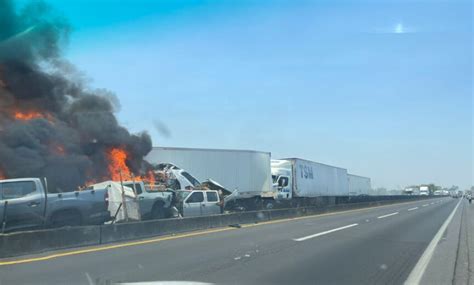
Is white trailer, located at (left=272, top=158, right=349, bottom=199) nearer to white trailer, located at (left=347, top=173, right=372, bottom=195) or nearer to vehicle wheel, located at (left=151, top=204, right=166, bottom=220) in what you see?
white trailer, located at (left=347, top=173, right=372, bottom=195)

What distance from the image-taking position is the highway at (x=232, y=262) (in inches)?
Result: 352

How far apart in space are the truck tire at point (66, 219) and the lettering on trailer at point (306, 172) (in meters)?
27.2

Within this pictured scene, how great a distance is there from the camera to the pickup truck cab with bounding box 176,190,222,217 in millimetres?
23656

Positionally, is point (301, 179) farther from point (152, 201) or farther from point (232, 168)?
point (152, 201)

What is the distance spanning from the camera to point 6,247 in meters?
12.0

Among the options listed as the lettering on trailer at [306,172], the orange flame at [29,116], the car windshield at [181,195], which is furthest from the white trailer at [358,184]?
the car windshield at [181,195]

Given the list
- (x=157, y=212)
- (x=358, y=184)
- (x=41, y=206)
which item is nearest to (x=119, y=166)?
(x=157, y=212)

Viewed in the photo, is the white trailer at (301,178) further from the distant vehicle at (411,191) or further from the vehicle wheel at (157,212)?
the distant vehicle at (411,191)

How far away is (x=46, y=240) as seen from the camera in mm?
13047

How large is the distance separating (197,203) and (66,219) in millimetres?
9206

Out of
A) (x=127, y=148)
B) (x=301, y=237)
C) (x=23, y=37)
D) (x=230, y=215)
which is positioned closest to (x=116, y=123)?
(x=127, y=148)

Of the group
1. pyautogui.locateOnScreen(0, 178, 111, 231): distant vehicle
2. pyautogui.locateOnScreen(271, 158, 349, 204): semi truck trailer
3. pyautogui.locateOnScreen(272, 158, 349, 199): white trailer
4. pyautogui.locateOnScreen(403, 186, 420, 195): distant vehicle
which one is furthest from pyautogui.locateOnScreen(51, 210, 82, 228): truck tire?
pyautogui.locateOnScreen(403, 186, 420, 195): distant vehicle

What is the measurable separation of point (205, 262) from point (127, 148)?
2281cm

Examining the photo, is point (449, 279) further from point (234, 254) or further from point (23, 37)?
point (23, 37)
